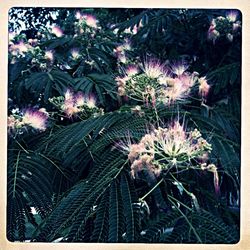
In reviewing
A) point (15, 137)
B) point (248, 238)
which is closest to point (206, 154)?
point (248, 238)

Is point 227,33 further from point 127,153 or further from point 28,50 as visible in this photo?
point 28,50

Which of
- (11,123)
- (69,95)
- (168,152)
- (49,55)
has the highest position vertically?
(49,55)

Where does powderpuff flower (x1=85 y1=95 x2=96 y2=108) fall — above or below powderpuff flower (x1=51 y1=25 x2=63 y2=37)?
below

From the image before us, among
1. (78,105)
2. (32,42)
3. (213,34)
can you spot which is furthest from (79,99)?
(213,34)

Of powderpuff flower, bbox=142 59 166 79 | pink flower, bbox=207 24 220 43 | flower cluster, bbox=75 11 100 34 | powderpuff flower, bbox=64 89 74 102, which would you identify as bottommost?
powderpuff flower, bbox=64 89 74 102

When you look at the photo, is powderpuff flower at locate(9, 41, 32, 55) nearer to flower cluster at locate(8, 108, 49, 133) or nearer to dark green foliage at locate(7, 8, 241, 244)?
dark green foliage at locate(7, 8, 241, 244)

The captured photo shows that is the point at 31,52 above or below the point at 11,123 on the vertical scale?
above

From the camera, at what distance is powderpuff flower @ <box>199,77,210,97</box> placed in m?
1.82

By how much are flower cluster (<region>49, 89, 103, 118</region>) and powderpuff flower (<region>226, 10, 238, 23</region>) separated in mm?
572

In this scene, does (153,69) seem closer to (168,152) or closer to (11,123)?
(168,152)

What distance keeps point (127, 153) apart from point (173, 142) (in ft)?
0.56

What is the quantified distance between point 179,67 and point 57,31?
464 millimetres

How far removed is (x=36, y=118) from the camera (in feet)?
5.98

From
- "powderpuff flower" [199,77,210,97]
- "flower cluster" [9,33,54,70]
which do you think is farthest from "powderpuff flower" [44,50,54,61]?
"powderpuff flower" [199,77,210,97]
